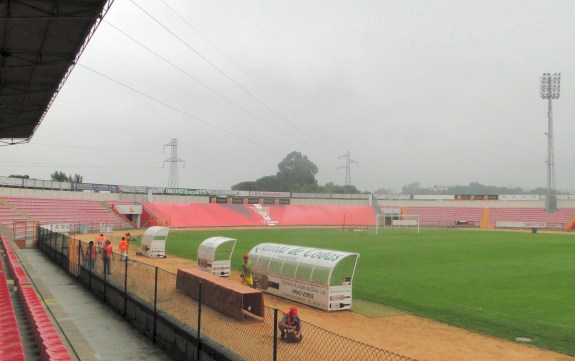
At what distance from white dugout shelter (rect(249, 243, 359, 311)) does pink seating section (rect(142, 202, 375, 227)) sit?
177 feet

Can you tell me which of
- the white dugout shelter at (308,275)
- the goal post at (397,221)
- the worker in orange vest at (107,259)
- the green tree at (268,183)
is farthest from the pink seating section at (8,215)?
the green tree at (268,183)

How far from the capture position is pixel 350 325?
1466cm

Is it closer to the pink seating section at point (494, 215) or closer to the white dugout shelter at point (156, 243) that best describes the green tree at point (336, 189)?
the pink seating section at point (494, 215)

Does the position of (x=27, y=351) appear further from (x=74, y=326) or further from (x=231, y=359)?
(x=231, y=359)

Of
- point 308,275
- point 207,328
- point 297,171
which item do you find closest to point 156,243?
point 308,275

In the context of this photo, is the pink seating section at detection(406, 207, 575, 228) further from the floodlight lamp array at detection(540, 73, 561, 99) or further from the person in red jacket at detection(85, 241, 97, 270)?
the person in red jacket at detection(85, 241, 97, 270)

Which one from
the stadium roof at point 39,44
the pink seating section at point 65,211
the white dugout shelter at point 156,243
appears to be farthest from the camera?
the pink seating section at point 65,211

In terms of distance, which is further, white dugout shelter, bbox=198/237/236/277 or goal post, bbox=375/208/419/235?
goal post, bbox=375/208/419/235

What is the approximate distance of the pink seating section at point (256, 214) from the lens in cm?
7519

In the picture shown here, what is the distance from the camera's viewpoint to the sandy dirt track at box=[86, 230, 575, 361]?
11.7 meters

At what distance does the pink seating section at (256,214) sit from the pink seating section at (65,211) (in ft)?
26.7

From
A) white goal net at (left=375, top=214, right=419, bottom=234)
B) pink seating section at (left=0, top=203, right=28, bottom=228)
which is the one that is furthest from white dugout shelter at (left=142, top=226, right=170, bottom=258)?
white goal net at (left=375, top=214, right=419, bottom=234)

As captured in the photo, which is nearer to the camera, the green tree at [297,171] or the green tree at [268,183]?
the green tree at [268,183]

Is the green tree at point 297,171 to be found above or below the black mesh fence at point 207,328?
above
